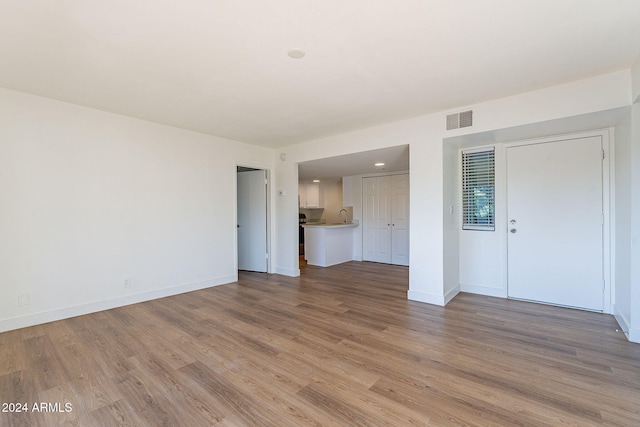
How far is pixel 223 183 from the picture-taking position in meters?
4.84

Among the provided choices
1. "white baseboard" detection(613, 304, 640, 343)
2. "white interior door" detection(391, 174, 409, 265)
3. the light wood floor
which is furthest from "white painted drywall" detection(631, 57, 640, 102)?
"white interior door" detection(391, 174, 409, 265)

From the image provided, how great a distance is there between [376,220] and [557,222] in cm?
374

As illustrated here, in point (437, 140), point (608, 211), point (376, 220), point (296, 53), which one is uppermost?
point (296, 53)

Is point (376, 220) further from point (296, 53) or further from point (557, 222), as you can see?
point (296, 53)

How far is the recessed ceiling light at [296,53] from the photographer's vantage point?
2211 mm

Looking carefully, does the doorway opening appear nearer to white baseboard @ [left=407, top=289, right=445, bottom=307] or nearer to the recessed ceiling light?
white baseboard @ [left=407, top=289, right=445, bottom=307]

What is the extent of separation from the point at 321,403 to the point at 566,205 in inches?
150

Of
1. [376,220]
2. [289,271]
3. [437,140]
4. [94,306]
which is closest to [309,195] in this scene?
[376,220]

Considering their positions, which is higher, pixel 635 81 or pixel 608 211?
pixel 635 81

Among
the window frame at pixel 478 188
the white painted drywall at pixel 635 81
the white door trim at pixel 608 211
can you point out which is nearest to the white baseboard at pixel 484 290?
the window frame at pixel 478 188

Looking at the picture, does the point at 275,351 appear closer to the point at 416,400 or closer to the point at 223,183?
the point at 416,400

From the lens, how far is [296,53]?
7.38ft

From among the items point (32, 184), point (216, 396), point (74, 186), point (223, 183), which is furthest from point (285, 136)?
point (216, 396)

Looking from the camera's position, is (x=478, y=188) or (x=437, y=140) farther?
(x=478, y=188)
